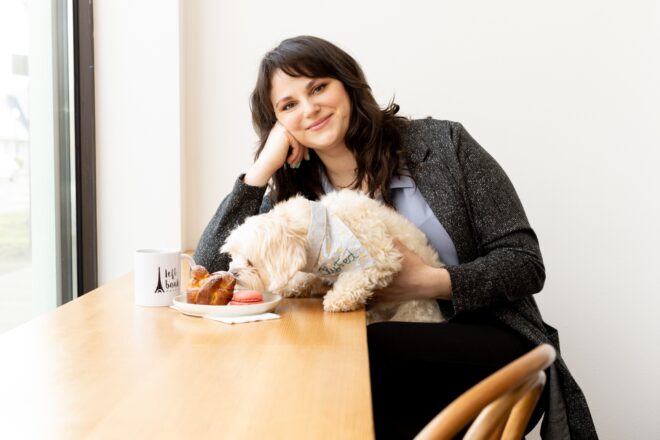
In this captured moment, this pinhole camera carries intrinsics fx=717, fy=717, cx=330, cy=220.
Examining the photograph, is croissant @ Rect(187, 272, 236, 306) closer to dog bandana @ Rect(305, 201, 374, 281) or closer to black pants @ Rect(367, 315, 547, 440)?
dog bandana @ Rect(305, 201, 374, 281)

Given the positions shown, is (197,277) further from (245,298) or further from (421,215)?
(421,215)

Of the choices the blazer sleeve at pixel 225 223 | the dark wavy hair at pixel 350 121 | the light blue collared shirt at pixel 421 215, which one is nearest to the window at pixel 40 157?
the blazer sleeve at pixel 225 223

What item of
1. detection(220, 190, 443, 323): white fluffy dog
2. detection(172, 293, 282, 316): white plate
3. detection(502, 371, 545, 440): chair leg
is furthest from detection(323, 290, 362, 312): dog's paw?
A: detection(502, 371, 545, 440): chair leg

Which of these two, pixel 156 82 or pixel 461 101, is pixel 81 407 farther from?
pixel 461 101

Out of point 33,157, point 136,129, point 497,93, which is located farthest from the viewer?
point 497,93

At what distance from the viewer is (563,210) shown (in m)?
2.69

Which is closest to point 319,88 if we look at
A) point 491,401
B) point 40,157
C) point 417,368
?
point 417,368

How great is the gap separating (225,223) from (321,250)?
39 centimetres

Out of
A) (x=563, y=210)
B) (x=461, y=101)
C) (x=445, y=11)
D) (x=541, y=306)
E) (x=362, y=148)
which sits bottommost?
(x=541, y=306)

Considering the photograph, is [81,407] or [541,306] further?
[541,306]

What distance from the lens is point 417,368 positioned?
4.96 feet

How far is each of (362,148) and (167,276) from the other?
2.33ft

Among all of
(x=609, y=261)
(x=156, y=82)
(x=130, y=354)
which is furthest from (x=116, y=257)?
(x=609, y=261)

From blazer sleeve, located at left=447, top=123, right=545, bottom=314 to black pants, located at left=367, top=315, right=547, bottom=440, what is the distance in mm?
114
